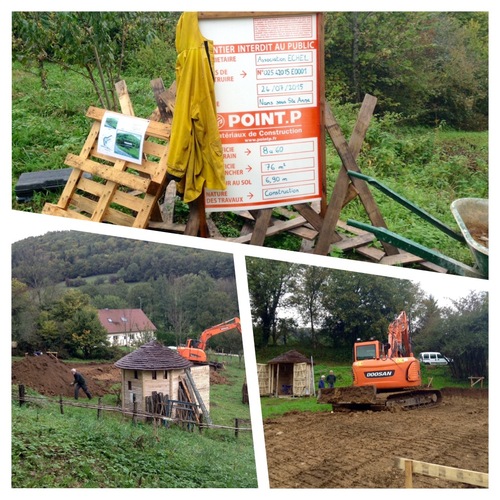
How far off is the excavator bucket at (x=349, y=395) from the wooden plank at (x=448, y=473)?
1.36 m

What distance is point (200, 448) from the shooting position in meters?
7.59

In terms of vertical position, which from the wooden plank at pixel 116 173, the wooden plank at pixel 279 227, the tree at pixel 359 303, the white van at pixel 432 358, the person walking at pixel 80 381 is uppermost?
the wooden plank at pixel 116 173

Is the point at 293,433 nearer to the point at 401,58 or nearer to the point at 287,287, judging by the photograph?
the point at 287,287

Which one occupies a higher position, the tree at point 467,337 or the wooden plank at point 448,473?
the tree at point 467,337

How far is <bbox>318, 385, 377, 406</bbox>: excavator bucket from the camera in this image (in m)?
8.76

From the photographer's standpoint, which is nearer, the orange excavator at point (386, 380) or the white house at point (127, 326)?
the white house at point (127, 326)

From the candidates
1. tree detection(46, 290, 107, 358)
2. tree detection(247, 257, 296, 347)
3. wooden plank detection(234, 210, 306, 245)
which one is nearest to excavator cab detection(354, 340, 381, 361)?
tree detection(247, 257, 296, 347)

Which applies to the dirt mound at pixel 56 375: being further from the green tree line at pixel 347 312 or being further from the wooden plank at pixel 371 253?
the wooden plank at pixel 371 253

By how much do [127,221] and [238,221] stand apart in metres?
1.39

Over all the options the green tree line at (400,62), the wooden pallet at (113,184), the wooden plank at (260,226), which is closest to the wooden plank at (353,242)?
the wooden plank at (260,226)

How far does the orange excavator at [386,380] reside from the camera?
8742mm

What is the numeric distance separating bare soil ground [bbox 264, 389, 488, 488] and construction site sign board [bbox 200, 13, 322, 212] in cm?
207

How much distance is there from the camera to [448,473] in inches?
279

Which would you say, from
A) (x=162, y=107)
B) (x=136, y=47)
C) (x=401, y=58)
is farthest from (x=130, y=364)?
(x=401, y=58)
